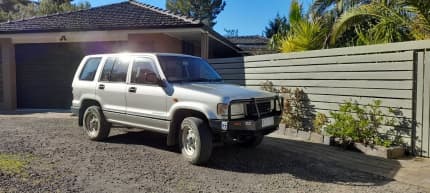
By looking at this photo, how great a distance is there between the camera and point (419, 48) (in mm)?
6148

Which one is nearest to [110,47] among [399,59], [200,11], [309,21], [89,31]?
[89,31]

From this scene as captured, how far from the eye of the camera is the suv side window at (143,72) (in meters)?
6.62

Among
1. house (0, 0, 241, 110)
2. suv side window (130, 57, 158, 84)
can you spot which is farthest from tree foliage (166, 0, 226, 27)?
suv side window (130, 57, 158, 84)

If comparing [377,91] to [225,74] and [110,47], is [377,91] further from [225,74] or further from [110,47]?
[110,47]

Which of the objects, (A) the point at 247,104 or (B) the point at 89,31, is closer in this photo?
(A) the point at 247,104

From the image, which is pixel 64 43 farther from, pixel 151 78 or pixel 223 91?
pixel 223 91

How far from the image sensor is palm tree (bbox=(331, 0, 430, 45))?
748 cm

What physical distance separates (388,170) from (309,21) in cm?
685

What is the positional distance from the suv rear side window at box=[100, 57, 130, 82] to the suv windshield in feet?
2.75

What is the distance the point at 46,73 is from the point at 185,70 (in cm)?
963

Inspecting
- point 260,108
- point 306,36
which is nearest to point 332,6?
point 306,36

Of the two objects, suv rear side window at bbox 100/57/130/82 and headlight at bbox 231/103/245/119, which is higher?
suv rear side window at bbox 100/57/130/82

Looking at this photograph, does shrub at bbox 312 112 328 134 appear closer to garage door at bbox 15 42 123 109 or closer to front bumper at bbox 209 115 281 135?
front bumper at bbox 209 115 281 135

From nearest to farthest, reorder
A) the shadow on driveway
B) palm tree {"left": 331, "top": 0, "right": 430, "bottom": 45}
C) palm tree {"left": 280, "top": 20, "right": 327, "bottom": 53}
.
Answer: the shadow on driveway → palm tree {"left": 331, "top": 0, "right": 430, "bottom": 45} → palm tree {"left": 280, "top": 20, "right": 327, "bottom": 53}
